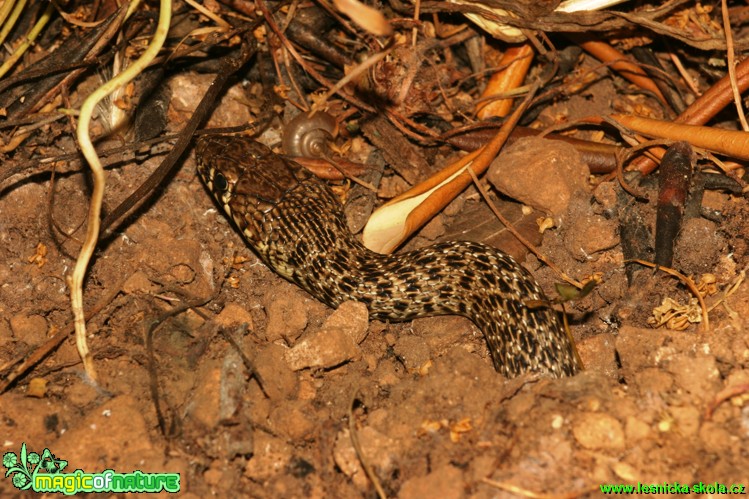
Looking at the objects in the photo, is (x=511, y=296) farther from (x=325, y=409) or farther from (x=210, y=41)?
(x=210, y=41)

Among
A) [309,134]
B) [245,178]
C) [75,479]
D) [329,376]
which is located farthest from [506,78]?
[75,479]

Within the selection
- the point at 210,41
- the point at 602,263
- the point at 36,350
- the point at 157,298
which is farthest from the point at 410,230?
the point at 36,350

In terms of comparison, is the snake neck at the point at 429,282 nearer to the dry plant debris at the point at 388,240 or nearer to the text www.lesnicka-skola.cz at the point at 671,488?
the dry plant debris at the point at 388,240

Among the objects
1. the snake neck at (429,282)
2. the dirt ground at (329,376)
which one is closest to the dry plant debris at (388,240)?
the dirt ground at (329,376)

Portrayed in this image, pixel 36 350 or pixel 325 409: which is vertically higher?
pixel 36 350

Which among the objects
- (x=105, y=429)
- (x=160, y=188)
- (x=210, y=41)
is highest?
(x=210, y=41)

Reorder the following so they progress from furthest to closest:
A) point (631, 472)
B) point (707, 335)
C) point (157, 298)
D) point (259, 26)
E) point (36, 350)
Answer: point (259, 26) < point (157, 298) < point (36, 350) < point (707, 335) < point (631, 472)

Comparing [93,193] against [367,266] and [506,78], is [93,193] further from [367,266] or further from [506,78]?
[506,78]
